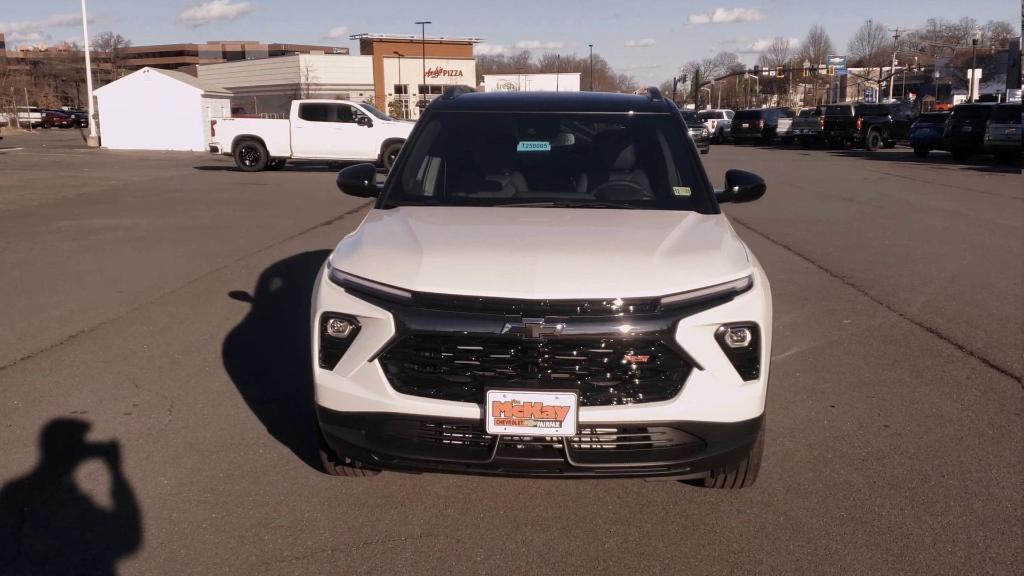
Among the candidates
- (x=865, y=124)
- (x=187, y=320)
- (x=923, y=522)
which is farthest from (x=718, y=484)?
(x=865, y=124)

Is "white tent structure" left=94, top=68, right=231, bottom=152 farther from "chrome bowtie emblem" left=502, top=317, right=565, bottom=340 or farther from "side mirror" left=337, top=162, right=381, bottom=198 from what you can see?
"chrome bowtie emblem" left=502, top=317, right=565, bottom=340

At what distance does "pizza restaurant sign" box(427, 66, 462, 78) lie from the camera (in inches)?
3361

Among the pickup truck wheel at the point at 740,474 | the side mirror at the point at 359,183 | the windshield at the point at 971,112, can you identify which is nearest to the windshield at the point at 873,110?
the windshield at the point at 971,112

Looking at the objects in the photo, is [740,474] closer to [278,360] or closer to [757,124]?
[278,360]

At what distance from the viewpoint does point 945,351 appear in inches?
261

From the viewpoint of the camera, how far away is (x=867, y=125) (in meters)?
38.4

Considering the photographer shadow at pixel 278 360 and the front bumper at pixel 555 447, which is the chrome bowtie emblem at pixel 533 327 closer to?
the front bumper at pixel 555 447

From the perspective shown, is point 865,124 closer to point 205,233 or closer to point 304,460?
point 205,233

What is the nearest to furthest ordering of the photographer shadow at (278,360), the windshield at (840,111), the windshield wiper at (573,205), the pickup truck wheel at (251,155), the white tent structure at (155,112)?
the windshield wiper at (573,205) → the photographer shadow at (278,360) → the pickup truck wheel at (251,155) → the white tent structure at (155,112) → the windshield at (840,111)

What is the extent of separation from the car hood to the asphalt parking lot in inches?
40.8

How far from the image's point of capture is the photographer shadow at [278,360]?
16.2 feet

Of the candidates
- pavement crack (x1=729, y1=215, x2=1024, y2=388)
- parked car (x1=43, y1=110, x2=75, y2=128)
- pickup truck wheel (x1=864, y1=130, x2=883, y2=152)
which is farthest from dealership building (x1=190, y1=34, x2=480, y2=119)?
pavement crack (x1=729, y1=215, x2=1024, y2=388)

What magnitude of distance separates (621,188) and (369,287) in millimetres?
1779

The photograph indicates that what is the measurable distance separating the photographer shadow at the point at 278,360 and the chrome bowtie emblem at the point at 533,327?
1580 millimetres
